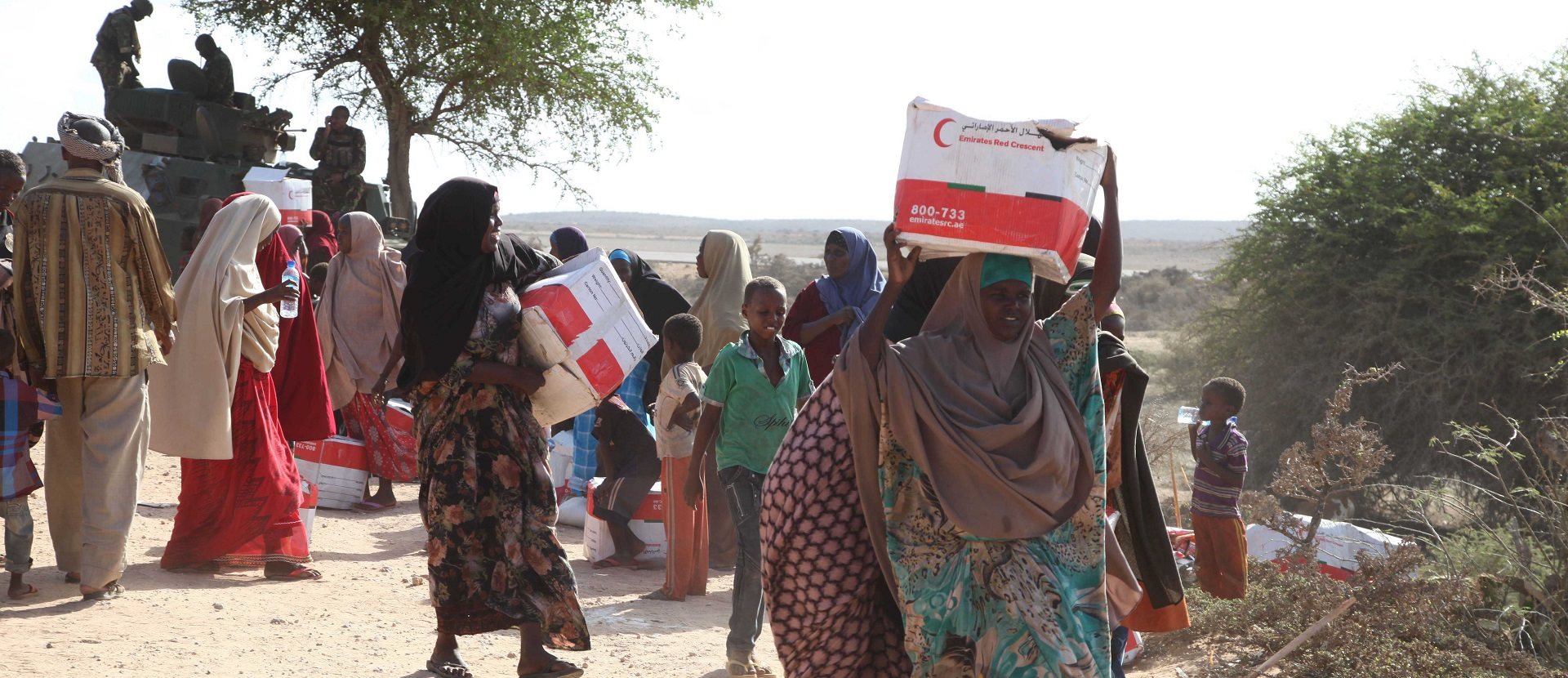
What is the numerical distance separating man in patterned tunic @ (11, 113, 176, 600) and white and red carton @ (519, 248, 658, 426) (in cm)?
184

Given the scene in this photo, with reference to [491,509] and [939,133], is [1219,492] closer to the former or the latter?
[491,509]

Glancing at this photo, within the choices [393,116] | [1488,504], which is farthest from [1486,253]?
[393,116]

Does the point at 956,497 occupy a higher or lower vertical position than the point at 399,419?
higher

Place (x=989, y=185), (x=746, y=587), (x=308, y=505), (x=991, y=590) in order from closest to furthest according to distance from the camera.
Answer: (x=989, y=185)
(x=991, y=590)
(x=746, y=587)
(x=308, y=505)

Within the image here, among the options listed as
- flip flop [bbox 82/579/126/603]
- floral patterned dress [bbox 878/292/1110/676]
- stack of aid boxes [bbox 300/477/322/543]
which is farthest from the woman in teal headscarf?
stack of aid boxes [bbox 300/477/322/543]

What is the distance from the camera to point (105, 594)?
18.9 feet

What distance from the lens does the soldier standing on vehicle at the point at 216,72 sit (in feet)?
55.9

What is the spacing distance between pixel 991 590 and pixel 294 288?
414 centimetres

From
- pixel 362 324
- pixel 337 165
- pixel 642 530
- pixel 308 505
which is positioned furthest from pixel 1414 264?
pixel 337 165

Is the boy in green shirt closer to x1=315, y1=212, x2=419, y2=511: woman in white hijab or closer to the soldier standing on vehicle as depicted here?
x1=315, y1=212, x2=419, y2=511: woman in white hijab

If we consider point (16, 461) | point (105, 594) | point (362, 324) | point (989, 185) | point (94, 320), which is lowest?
point (105, 594)

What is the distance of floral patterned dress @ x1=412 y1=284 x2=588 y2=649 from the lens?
4750mm

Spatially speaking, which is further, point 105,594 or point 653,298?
point 653,298

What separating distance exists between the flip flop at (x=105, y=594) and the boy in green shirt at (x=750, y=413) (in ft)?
7.95
